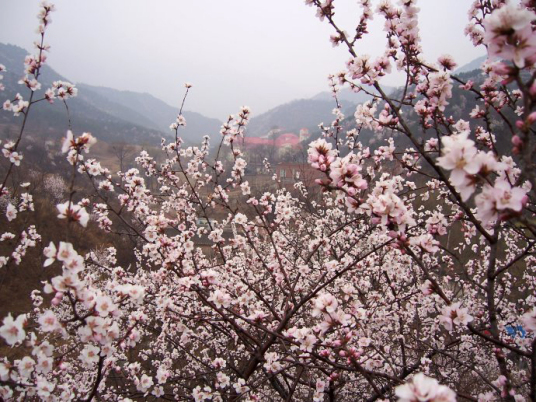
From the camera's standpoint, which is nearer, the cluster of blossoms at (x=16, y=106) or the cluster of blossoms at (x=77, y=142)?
the cluster of blossoms at (x=77, y=142)

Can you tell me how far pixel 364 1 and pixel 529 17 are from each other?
8.47ft

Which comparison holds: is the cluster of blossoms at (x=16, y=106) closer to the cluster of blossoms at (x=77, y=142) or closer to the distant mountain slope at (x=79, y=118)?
the cluster of blossoms at (x=77, y=142)

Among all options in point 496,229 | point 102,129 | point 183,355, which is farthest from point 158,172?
point 102,129

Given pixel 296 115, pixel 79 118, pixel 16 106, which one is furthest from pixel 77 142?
pixel 296 115

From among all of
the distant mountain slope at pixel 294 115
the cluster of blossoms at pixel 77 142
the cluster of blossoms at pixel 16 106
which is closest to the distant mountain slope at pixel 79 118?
the cluster of blossoms at pixel 16 106

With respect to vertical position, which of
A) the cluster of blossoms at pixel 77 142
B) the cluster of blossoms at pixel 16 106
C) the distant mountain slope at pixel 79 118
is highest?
the distant mountain slope at pixel 79 118

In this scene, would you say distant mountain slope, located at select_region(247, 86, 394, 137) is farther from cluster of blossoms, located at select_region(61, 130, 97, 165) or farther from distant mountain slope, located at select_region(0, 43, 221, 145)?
cluster of blossoms, located at select_region(61, 130, 97, 165)

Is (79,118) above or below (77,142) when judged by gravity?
above

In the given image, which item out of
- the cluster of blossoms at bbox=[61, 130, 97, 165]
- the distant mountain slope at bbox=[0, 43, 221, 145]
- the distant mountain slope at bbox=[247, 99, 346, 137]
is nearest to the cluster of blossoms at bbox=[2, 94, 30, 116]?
the cluster of blossoms at bbox=[61, 130, 97, 165]

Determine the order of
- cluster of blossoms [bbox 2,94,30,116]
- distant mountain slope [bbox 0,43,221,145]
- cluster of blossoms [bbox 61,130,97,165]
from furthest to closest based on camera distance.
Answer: distant mountain slope [bbox 0,43,221,145]
cluster of blossoms [bbox 2,94,30,116]
cluster of blossoms [bbox 61,130,97,165]

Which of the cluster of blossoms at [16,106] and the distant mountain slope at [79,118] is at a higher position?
the distant mountain slope at [79,118]

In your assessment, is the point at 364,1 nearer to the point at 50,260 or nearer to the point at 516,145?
the point at 516,145

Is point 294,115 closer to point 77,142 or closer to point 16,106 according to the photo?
Answer: point 16,106

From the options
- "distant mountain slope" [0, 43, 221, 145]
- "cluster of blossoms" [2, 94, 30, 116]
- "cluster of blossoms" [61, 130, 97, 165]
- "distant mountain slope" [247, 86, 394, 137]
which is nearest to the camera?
"cluster of blossoms" [61, 130, 97, 165]
